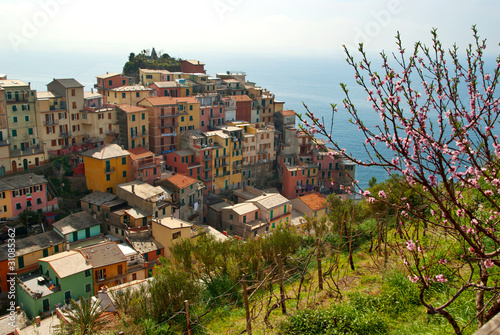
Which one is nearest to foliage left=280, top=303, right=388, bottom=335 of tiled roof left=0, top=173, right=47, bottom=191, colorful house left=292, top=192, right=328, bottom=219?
tiled roof left=0, top=173, right=47, bottom=191

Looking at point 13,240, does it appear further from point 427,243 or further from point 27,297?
point 427,243

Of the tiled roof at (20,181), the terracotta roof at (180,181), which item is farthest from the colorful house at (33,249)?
the terracotta roof at (180,181)

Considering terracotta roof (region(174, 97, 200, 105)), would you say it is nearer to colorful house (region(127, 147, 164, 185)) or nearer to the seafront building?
the seafront building

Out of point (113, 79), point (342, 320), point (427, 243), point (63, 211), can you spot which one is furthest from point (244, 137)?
point (342, 320)

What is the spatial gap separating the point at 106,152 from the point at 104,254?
10.4m

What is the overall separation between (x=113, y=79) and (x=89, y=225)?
70.1 ft

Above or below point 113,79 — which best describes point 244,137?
below

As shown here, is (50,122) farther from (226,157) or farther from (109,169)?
(226,157)

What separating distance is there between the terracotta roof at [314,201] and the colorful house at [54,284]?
20077 mm

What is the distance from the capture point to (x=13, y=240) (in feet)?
85.0

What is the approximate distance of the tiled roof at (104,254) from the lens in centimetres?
2486

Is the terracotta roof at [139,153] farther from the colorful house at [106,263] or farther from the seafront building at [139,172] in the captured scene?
the colorful house at [106,263]

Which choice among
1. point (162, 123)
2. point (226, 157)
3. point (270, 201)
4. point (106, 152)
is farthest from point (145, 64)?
point (270, 201)

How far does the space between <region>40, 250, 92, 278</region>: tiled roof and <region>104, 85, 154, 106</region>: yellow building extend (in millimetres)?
19815
